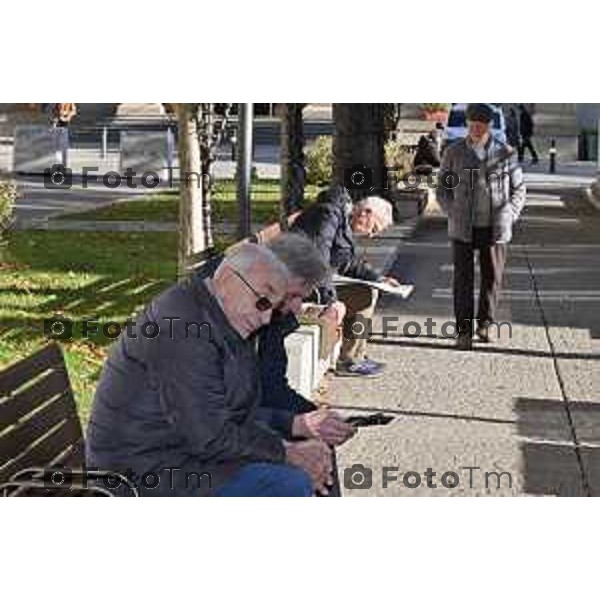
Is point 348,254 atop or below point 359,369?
atop

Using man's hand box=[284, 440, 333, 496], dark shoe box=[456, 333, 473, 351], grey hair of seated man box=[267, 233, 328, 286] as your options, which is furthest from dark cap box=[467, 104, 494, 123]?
man's hand box=[284, 440, 333, 496]

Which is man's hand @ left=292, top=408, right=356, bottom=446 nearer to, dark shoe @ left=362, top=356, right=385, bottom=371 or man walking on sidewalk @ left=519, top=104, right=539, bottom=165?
man walking on sidewalk @ left=519, top=104, right=539, bottom=165

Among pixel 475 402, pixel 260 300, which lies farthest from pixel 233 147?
pixel 260 300

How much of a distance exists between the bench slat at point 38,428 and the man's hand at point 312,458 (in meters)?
0.79

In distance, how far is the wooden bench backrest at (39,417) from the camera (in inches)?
160

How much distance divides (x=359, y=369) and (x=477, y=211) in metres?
0.81

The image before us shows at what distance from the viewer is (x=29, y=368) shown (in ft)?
13.8

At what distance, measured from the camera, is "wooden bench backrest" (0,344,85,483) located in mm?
4062

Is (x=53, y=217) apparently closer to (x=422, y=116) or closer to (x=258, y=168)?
(x=258, y=168)

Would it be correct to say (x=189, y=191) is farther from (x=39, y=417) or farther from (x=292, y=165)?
(x=39, y=417)

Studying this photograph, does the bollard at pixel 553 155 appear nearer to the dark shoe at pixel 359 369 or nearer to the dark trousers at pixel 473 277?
the dark trousers at pixel 473 277

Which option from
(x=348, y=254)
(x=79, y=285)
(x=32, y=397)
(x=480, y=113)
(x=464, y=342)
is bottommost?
(x=464, y=342)

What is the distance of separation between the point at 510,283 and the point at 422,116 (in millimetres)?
1778

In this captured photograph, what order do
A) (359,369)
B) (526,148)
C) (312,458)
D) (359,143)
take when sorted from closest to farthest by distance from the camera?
(312,458) < (359,369) < (359,143) < (526,148)
